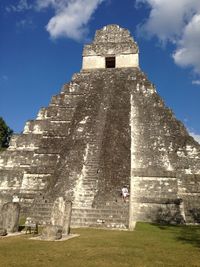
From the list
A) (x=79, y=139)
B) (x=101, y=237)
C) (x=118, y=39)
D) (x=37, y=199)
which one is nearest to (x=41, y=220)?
(x=37, y=199)

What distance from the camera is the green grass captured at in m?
5.80

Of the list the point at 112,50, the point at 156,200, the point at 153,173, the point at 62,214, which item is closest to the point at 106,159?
the point at 153,173

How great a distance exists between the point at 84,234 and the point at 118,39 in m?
16.7

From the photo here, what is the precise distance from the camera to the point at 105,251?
22.3 ft

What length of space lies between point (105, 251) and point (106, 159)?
7.41 meters

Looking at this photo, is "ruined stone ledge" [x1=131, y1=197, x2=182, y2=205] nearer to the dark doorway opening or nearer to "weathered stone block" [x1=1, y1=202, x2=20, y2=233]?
"weathered stone block" [x1=1, y1=202, x2=20, y2=233]

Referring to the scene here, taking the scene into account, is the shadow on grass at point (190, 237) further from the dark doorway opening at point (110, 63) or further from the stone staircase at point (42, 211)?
the dark doorway opening at point (110, 63)

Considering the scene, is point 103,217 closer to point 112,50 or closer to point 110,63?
point 112,50

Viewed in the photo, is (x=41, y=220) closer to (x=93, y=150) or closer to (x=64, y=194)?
(x=64, y=194)

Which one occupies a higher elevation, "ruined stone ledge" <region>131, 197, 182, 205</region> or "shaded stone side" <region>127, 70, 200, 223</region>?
"shaded stone side" <region>127, 70, 200, 223</region>

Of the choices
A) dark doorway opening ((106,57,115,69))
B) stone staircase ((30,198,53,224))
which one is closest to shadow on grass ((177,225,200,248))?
stone staircase ((30,198,53,224))

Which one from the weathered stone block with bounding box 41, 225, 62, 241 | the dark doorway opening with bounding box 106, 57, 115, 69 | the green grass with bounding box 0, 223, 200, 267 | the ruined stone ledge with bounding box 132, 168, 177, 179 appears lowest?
the green grass with bounding box 0, 223, 200, 267

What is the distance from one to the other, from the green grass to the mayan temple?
235cm

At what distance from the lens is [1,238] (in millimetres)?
8711
